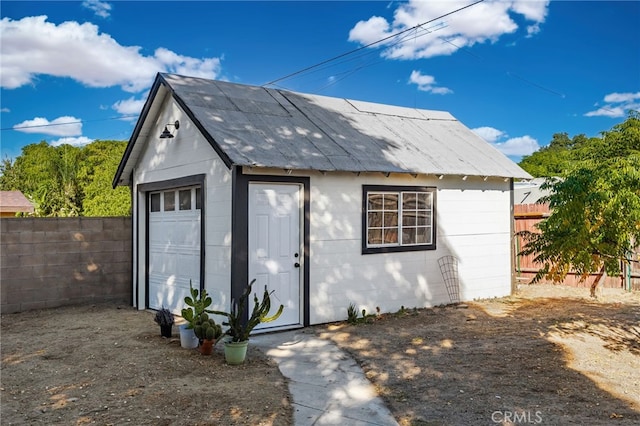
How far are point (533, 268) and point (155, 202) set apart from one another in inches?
358

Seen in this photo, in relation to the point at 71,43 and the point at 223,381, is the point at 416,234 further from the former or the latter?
the point at 71,43

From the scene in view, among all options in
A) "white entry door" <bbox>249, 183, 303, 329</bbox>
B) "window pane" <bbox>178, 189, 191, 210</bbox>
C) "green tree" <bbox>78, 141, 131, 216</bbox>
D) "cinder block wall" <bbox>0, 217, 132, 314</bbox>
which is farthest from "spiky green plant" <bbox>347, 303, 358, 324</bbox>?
"green tree" <bbox>78, 141, 131, 216</bbox>

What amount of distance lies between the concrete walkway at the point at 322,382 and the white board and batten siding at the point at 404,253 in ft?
3.74

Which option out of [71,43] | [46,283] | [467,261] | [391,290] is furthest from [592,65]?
[71,43]

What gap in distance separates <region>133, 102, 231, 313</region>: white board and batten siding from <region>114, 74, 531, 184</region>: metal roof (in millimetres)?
430

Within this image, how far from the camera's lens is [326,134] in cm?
925

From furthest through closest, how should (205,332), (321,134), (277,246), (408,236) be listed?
(408,236)
(321,134)
(277,246)
(205,332)

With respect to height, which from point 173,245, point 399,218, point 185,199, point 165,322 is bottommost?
point 165,322

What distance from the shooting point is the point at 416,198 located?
9641 mm

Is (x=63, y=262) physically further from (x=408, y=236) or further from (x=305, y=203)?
(x=408, y=236)

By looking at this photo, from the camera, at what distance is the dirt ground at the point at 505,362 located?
176 inches

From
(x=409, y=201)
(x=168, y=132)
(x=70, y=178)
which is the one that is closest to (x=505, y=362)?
(x=409, y=201)

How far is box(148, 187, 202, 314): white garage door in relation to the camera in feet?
28.7

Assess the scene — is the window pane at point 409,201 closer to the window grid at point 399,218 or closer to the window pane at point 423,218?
the window grid at point 399,218
